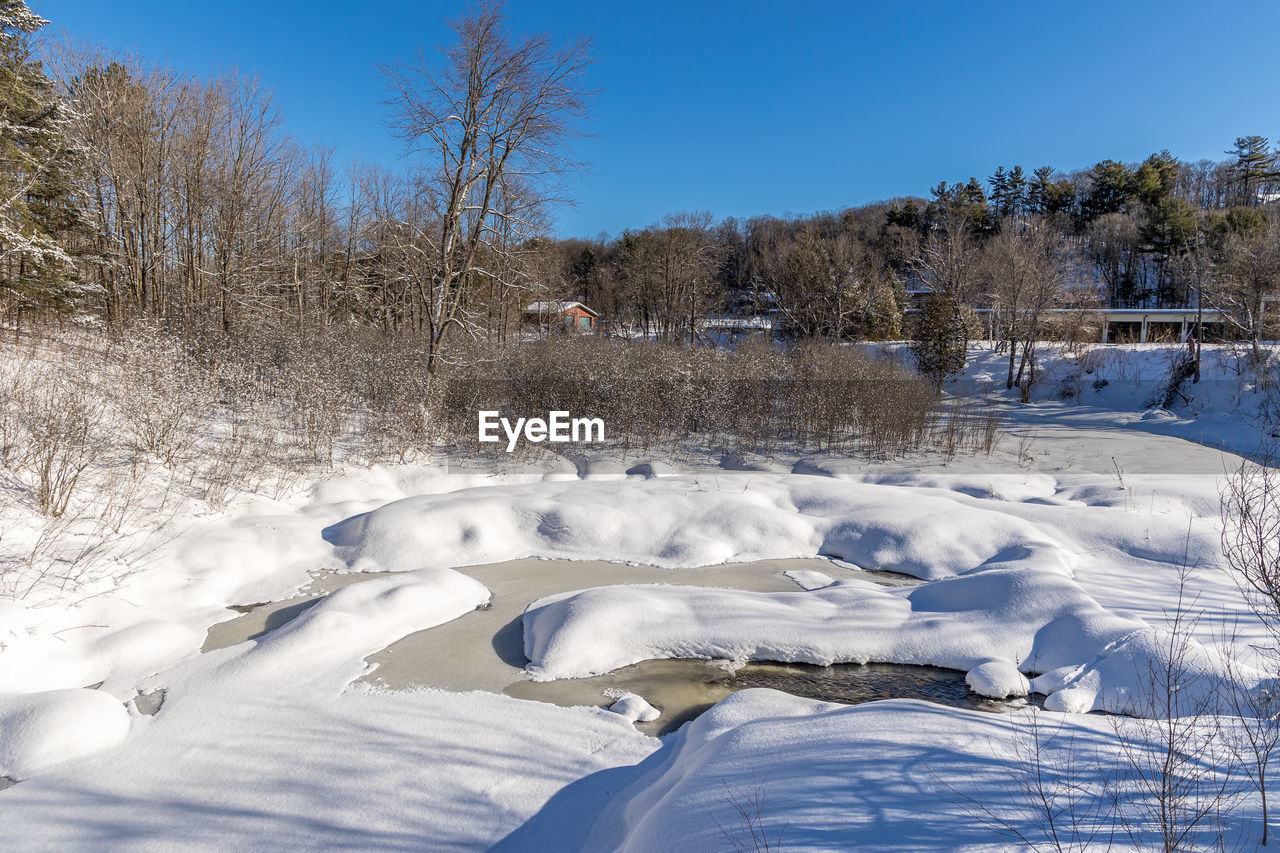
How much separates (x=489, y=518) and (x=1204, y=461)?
13.9 m

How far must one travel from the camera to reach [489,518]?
28.1ft

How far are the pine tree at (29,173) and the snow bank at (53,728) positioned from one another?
11.1 meters

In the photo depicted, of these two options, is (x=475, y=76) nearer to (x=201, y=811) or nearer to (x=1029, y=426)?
(x=201, y=811)

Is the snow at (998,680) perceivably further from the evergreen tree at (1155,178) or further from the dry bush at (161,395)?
the evergreen tree at (1155,178)

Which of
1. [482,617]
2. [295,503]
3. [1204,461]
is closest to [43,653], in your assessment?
[482,617]

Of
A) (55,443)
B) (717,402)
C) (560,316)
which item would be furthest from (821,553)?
(560,316)

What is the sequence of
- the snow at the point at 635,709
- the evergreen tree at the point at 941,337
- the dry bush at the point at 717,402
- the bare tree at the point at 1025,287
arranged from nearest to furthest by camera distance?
the snow at the point at 635,709 → the dry bush at the point at 717,402 → the evergreen tree at the point at 941,337 → the bare tree at the point at 1025,287

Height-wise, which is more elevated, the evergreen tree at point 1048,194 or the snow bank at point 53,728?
the evergreen tree at point 1048,194

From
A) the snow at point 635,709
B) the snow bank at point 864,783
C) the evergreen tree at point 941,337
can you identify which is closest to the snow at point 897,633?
the snow at point 635,709

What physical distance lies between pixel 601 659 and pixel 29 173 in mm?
16333

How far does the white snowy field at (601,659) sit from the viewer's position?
3.29 meters

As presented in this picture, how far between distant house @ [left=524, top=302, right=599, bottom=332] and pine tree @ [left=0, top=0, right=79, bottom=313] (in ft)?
42.5

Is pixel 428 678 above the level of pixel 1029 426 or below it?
below

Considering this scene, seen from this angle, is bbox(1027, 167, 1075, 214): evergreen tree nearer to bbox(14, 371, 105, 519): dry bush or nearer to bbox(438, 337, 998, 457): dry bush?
bbox(438, 337, 998, 457): dry bush
